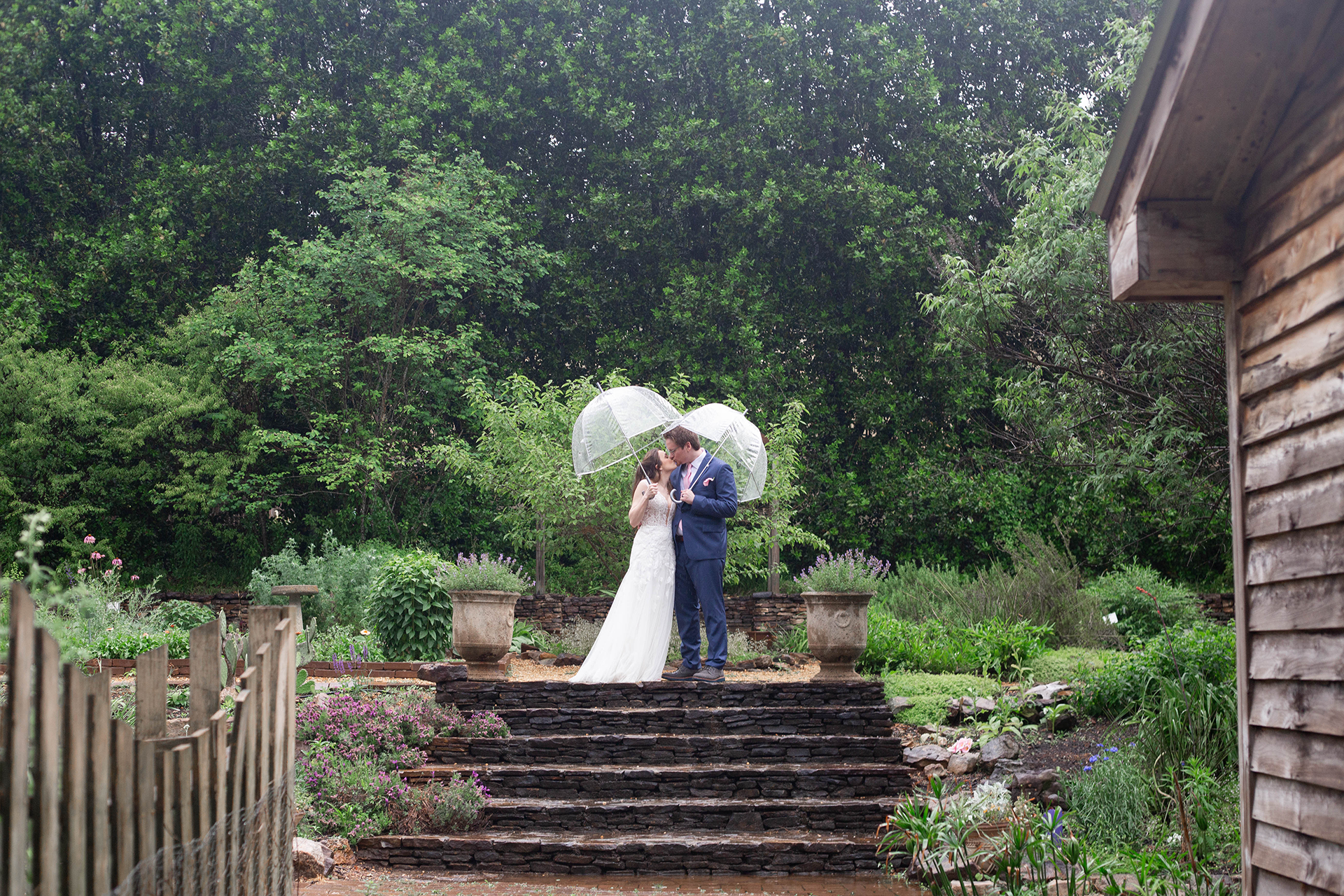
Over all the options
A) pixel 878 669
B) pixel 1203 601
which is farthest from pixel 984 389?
pixel 878 669

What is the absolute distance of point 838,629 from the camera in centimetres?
816

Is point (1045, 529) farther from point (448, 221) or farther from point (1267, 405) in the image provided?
point (1267, 405)

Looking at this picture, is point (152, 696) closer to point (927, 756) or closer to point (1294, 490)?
point (1294, 490)

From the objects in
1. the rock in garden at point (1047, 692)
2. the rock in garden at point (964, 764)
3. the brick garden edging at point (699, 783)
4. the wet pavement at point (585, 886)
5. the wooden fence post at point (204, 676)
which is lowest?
the wet pavement at point (585, 886)

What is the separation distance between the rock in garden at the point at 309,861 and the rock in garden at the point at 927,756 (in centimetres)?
384

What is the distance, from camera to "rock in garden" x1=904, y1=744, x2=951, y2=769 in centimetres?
680

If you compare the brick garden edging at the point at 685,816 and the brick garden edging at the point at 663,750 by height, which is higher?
the brick garden edging at the point at 663,750

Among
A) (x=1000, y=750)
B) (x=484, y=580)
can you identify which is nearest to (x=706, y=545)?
(x=484, y=580)

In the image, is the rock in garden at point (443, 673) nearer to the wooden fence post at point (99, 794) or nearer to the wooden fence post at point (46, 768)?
the wooden fence post at point (99, 794)

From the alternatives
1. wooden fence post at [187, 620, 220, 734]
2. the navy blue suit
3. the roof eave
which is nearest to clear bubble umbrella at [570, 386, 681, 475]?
the navy blue suit

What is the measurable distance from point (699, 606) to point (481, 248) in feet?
35.2

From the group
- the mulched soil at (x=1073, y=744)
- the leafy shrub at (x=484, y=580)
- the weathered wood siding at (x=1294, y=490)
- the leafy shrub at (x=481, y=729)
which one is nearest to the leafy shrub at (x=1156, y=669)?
the mulched soil at (x=1073, y=744)

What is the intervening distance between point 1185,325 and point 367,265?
11510 millimetres

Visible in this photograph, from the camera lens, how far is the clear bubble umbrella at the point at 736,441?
782 centimetres
